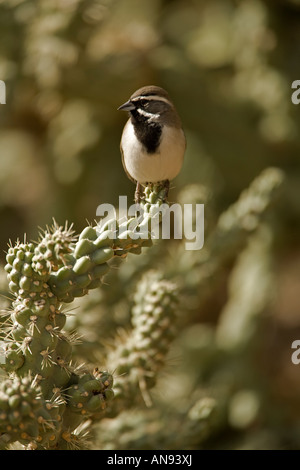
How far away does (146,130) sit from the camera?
6.91 feet

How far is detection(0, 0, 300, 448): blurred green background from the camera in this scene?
3.61 meters

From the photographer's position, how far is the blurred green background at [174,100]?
142 inches

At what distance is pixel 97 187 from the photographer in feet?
14.7

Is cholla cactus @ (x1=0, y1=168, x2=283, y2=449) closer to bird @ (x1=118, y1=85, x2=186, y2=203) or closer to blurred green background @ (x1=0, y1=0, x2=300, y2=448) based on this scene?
bird @ (x1=118, y1=85, x2=186, y2=203)

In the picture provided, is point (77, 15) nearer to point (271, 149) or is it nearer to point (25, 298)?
point (271, 149)

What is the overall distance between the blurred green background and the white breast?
64.7 inches

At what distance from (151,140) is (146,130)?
4cm

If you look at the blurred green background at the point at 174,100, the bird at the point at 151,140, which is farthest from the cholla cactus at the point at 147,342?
the blurred green background at the point at 174,100

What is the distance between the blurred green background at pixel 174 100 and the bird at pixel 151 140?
1.60 m

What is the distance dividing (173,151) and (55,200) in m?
2.56

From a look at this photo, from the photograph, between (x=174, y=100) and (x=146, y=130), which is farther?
(x=174, y=100)

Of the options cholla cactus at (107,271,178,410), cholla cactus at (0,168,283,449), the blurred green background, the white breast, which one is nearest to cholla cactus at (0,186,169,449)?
cholla cactus at (0,168,283,449)

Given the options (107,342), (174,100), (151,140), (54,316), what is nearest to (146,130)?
(151,140)

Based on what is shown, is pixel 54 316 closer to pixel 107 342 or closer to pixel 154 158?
pixel 154 158
